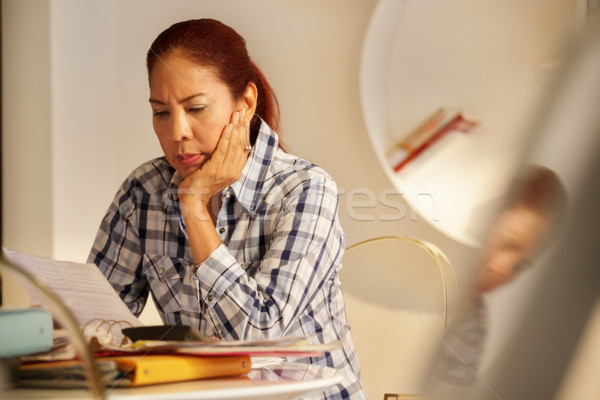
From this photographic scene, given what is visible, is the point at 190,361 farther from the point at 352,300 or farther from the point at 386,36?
the point at 386,36

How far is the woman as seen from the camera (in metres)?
0.93

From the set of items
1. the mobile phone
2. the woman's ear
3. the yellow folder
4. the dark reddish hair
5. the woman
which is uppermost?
the dark reddish hair

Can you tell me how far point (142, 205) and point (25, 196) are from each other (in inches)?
30.1

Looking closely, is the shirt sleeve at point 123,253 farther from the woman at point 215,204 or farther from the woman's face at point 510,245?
the woman's face at point 510,245

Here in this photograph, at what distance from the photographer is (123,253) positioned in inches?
43.1

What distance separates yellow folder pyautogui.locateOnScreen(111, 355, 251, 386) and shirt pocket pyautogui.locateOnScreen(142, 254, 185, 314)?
485mm

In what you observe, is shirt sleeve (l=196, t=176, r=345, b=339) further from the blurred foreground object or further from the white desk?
A: the blurred foreground object

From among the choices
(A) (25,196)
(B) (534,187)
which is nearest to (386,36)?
(A) (25,196)

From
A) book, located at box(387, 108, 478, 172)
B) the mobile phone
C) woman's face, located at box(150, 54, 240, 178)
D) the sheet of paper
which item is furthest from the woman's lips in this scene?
book, located at box(387, 108, 478, 172)

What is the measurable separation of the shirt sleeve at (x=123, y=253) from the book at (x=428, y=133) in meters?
0.70

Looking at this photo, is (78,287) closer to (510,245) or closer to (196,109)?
(196,109)

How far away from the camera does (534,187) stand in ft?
0.31

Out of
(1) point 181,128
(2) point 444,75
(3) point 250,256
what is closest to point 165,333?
(3) point 250,256

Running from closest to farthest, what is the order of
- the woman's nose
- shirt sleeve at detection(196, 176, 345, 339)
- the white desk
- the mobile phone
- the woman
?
the white desk < the mobile phone < shirt sleeve at detection(196, 176, 345, 339) < the woman < the woman's nose
